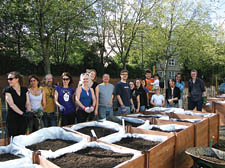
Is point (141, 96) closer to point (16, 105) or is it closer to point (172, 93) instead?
point (172, 93)

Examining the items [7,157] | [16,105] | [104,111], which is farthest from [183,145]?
[16,105]

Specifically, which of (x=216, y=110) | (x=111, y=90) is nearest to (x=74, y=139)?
(x=111, y=90)

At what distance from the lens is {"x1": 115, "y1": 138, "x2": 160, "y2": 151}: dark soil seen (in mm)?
2280

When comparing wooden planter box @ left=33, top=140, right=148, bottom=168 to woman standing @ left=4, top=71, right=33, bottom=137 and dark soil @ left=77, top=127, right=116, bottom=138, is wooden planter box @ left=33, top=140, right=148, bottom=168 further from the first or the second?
woman standing @ left=4, top=71, right=33, bottom=137

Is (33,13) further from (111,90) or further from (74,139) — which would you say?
(74,139)

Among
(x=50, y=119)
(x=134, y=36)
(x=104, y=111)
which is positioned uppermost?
(x=134, y=36)

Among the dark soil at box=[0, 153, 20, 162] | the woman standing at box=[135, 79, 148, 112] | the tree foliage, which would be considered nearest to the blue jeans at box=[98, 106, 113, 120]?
the woman standing at box=[135, 79, 148, 112]

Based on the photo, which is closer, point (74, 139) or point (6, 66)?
point (74, 139)

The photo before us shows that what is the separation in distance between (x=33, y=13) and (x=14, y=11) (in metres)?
0.73

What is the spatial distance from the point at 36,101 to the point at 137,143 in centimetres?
213

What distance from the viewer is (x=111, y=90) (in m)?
4.41

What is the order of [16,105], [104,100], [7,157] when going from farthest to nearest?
[104,100] < [16,105] < [7,157]

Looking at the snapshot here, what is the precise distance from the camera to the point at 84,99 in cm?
376

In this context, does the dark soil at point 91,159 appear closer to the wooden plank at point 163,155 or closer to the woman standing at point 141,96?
the wooden plank at point 163,155
